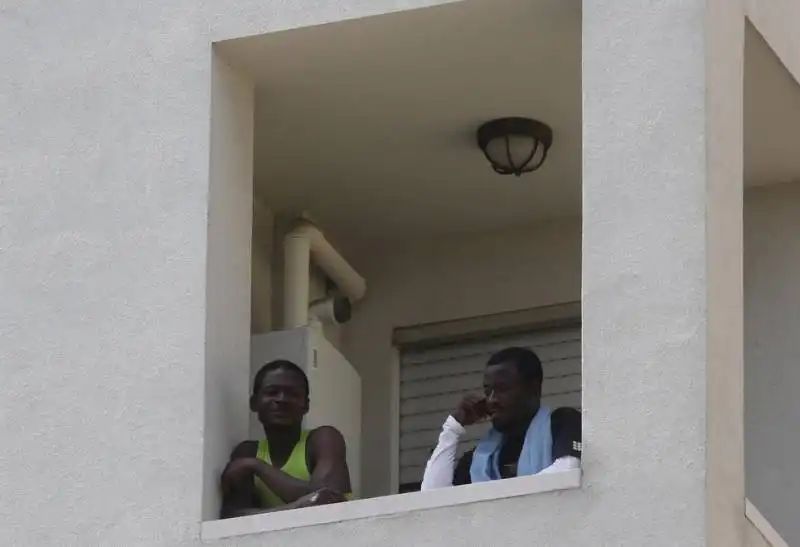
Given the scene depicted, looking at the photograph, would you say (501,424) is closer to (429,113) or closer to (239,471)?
(239,471)

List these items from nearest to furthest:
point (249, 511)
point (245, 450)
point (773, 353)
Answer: point (249, 511), point (245, 450), point (773, 353)

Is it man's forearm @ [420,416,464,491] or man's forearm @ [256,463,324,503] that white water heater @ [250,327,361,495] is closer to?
man's forearm @ [256,463,324,503]

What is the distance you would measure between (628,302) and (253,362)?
10.6 ft

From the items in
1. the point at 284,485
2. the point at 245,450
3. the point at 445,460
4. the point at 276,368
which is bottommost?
the point at 284,485

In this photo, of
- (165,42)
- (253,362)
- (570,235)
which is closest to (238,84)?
(165,42)

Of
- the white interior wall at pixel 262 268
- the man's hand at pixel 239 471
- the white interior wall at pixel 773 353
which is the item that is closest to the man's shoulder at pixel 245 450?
the man's hand at pixel 239 471

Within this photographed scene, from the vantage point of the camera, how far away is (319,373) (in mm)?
16078

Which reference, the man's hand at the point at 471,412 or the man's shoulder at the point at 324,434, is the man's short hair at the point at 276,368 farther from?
the man's hand at the point at 471,412

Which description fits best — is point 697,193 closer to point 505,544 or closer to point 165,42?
point 505,544

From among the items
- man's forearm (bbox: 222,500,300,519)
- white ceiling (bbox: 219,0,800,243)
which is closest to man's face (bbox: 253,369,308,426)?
man's forearm (bbox: 222,500,300,519)

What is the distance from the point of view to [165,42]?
582 inches

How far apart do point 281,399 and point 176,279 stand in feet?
2.64

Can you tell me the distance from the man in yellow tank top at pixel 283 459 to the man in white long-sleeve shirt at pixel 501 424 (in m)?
0.50

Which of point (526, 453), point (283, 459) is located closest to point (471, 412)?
point (526, 453)
